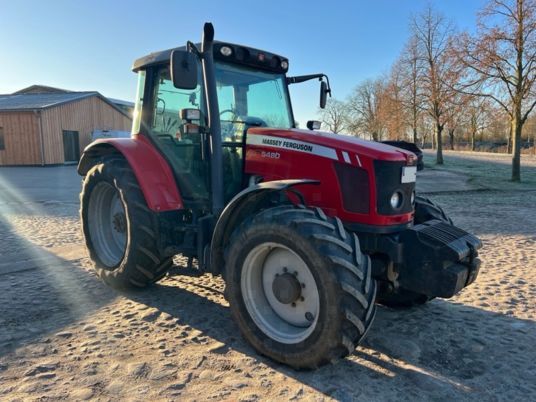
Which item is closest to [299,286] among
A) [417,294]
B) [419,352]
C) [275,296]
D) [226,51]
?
[275,296]

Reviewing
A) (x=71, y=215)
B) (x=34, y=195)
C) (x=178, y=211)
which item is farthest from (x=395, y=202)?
(x=34, y=195)

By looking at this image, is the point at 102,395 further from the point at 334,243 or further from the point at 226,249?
the point at 334,243

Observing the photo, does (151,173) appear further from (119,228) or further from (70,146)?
(70,146)

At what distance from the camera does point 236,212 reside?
3229 millimetres

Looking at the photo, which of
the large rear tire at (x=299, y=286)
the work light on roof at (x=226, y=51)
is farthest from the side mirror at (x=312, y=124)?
the large rear tire at (x=299, y=286)

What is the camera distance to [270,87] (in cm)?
427

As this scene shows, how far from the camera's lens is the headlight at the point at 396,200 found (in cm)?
323

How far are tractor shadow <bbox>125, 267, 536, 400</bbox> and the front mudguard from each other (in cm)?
51

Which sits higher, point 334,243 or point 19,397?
point 334,243

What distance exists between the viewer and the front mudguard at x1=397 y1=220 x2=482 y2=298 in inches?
116

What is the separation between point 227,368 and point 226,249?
83 cm

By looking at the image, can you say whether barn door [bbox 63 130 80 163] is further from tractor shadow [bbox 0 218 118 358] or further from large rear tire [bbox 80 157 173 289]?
large rear tire [bbox 80 157 173 289]

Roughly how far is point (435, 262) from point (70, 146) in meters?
27.7

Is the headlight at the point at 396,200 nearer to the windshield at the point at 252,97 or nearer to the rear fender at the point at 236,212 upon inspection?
the rear fender at the point at 236,212
